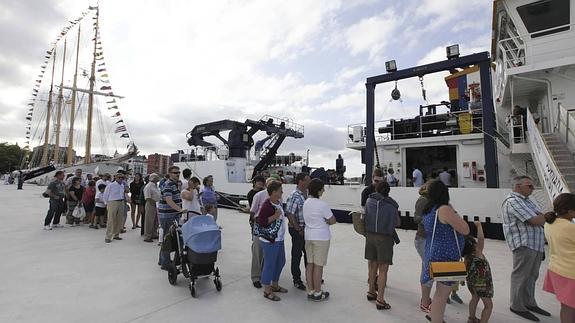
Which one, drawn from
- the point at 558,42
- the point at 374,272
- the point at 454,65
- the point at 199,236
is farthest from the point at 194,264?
the point at 558,42

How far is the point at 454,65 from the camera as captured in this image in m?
9.02

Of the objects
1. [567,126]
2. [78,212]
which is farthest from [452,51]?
[78,212]

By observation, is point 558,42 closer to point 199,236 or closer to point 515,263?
point 515,263

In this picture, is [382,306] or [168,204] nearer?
[382,306]

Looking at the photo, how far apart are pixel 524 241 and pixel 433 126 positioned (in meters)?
8.72

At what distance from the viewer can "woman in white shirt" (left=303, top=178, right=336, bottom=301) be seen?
11.3ft

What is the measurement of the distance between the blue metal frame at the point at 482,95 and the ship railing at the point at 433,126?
69 cm

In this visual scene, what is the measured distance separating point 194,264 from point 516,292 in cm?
361

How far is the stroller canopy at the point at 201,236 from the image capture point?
11.7 ft

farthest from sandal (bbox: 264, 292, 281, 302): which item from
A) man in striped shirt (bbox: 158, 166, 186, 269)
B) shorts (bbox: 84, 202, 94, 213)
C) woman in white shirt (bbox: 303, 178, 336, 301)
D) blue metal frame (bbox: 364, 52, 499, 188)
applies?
blue metal frame (bbox: 364, 52, 499, 188)

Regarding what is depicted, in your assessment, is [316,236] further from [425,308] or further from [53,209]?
[53,209]

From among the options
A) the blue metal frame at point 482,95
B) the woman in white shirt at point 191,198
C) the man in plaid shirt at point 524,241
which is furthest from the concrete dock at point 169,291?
the blue metal frame at point 482,95

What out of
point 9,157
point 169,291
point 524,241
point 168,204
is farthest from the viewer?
point 9,157

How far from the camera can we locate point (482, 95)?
875 centimetres
